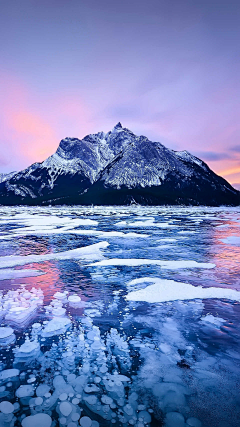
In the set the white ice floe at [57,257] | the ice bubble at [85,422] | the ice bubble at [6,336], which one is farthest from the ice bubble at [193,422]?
the white ice floe at [57,257]

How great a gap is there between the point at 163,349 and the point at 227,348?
73.0 inches

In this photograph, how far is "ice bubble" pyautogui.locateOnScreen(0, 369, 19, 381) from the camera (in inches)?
222

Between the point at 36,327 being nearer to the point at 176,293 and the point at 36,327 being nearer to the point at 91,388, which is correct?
the point at 91,388

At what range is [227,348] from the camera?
6.88 metres

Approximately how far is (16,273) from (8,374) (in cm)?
887

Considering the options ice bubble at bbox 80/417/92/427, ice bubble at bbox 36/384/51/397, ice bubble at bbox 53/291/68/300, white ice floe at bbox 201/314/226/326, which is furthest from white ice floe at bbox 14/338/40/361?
white ice floe at bbox 201/314/226/326

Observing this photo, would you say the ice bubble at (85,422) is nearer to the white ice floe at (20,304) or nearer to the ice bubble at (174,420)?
the ice bubble at (174,420)

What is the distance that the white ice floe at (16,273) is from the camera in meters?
13.3

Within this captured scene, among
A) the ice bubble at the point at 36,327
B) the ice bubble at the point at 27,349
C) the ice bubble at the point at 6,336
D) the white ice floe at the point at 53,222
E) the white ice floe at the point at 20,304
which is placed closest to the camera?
the ice bubble at the point at 27,349

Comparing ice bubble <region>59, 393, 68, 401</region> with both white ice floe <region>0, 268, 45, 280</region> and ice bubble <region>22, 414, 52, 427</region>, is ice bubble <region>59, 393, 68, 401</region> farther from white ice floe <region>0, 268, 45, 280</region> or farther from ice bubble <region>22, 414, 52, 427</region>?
white ice floe <region>0, 268, 45, 280</region>

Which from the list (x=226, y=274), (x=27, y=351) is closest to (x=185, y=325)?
(x=27, y=351)

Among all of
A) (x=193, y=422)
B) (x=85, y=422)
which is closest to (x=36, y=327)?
(x=85, y=422)

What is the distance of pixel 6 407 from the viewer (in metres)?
4.82

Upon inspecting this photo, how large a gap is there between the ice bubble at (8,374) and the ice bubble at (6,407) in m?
0.71
